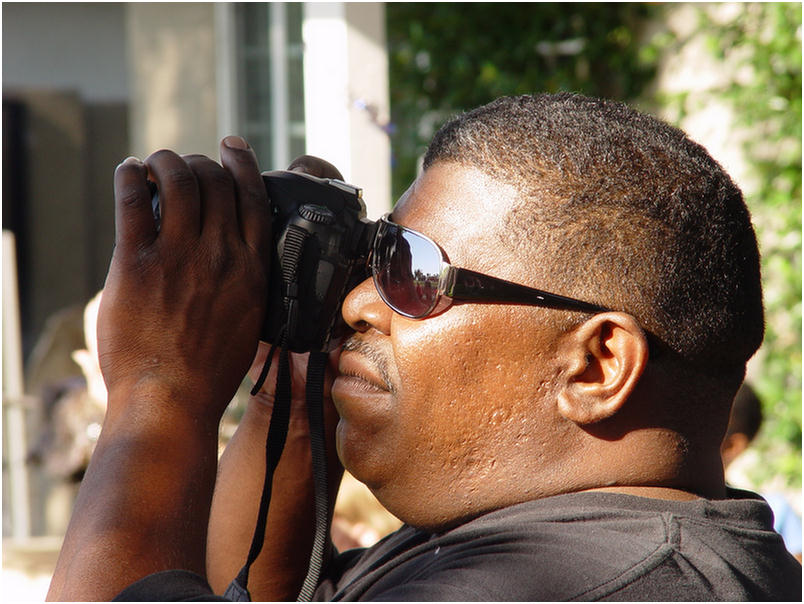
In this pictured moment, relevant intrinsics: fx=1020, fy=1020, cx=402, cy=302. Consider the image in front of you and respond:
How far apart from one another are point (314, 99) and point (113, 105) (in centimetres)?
763

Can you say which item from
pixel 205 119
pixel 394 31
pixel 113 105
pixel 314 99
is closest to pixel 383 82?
pixel 314 99

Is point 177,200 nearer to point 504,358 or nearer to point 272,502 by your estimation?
point 504,358

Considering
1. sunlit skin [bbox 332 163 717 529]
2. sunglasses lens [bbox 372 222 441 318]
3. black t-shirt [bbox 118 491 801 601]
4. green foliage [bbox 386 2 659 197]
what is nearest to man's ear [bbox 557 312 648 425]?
sunlit skin [bbox 332 163 717 529]

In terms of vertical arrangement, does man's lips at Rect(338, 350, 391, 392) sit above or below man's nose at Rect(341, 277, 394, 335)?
below

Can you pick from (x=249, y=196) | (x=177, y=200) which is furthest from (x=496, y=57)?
(x=177, y=200)

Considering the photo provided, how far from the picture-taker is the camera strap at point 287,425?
5.05 ft

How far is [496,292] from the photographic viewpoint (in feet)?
4.87

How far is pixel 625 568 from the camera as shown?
125 cm

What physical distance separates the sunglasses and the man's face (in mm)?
13

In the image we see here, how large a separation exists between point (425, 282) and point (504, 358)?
0.17m

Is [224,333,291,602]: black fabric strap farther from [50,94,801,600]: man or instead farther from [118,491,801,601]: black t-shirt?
[118,491,801,601]: black t-shirt

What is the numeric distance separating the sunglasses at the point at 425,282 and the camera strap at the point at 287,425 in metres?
0.15

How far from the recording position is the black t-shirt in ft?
4.02

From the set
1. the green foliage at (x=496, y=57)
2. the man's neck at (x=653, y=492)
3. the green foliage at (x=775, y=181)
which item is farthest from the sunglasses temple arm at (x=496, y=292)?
the green foliage at (x=496, y=57)
